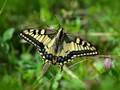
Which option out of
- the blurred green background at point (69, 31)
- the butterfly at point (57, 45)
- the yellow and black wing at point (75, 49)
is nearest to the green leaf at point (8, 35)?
the blurred green background at point (69, 31)

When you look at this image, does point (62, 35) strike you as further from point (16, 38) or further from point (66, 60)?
point (16, 38)

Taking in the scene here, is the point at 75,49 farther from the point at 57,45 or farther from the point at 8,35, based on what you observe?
the point at 8,35

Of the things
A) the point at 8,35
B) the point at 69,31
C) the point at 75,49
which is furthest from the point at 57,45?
the point at 69,31

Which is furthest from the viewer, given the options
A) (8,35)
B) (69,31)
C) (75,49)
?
(69,31)

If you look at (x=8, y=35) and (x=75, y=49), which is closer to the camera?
(x=75, y=49)

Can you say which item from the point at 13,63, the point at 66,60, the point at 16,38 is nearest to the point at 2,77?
the point at 13,63

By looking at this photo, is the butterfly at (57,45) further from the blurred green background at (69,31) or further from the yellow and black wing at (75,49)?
the blurred green background at (69,31)

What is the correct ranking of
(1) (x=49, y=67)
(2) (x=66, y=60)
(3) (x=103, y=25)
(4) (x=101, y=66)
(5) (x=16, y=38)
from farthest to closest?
1. (3) (x=103, y=25)
2. (5) (x=16, y=38)
3. (4) (x=101, y=66)
4. (1) (x=49, y=67)
5. (2) (x=66, y=60)
